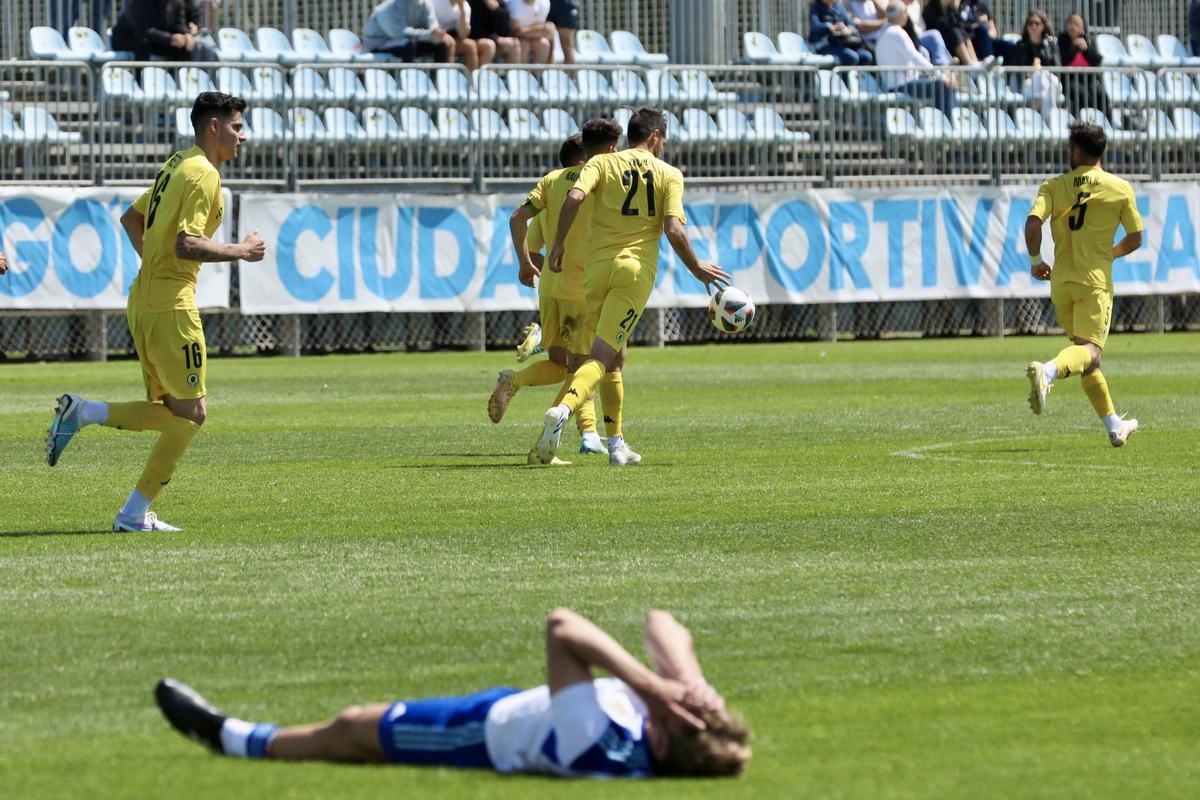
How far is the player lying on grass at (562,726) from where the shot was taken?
5.27m

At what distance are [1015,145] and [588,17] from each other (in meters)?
8.31

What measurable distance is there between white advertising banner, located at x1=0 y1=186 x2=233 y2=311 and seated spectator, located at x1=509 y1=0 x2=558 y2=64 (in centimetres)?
689

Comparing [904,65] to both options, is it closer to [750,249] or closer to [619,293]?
[750,249]

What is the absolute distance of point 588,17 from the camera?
36438 millimetres

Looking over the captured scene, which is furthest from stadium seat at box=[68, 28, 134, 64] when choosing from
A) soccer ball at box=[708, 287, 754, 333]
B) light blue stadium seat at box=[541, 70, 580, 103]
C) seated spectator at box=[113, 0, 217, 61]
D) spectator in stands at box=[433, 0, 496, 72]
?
soccer ball at box=[708, 287, 754, 333]

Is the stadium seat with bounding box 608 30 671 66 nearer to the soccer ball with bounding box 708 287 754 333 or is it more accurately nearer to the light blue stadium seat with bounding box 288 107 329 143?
the light blue stadium seat with bounding box 288 107 329 143

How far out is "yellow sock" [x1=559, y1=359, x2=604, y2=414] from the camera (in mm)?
13312

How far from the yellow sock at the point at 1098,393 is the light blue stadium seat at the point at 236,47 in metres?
17.9

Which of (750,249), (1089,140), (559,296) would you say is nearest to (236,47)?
(750,249)

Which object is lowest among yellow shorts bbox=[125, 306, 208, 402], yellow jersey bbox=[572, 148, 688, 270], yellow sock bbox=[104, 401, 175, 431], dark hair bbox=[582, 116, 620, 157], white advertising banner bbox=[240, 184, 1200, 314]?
white advertising banner bbox=[240, 184, 1200, 314]

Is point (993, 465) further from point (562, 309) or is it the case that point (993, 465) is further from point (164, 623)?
point (164, 623)

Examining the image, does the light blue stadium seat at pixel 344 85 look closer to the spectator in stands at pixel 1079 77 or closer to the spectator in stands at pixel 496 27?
the spectator in stands at pixel 496 27

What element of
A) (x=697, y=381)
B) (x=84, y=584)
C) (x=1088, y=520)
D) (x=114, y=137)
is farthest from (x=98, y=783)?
(x=114, y=137)

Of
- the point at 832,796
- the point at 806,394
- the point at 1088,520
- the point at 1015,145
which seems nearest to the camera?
the point at 832,796
